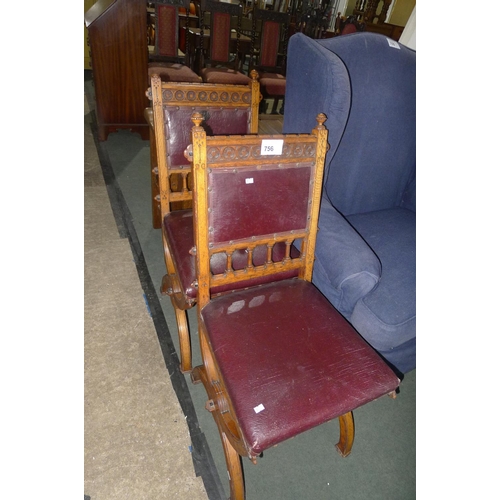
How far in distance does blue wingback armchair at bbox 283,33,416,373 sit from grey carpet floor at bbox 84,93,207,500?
812 mm

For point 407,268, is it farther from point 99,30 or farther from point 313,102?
Answer: point 99,30

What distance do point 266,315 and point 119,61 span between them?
2829 mm

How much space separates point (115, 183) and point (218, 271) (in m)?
1.89

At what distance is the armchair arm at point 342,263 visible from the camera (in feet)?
4.05

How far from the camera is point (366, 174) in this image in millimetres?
1721

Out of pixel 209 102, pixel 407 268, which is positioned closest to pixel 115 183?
pixel 209 102

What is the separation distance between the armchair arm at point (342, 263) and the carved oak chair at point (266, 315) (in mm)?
89

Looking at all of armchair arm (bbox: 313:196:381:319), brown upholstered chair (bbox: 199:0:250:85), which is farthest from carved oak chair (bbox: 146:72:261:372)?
brown upholstered chair (bbox: 199:0:250:85)

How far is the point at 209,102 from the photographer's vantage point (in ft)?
4.75

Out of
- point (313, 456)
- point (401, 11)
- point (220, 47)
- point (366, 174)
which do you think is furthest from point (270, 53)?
point (401, 11)

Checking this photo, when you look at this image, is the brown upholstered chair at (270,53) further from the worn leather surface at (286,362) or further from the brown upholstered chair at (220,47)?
the worn leather surface at (286,362)

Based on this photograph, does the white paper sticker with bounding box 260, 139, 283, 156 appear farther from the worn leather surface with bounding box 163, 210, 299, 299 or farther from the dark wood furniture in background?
the dark wood furniture in background

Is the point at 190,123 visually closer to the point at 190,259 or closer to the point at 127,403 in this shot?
the point at 190,259

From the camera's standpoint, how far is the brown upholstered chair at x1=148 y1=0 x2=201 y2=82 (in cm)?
318
